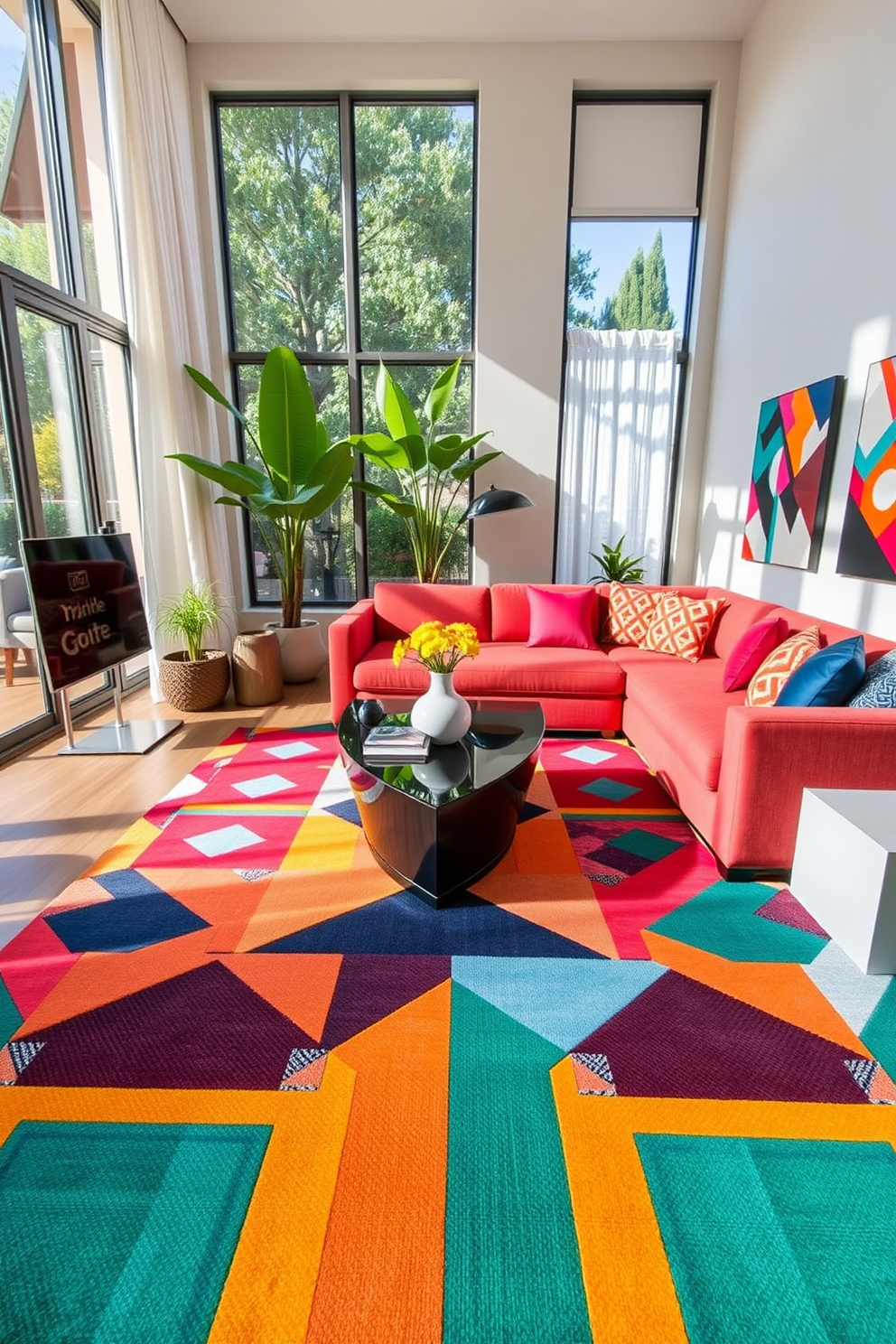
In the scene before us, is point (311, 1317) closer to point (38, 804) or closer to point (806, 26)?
point (38, 804)

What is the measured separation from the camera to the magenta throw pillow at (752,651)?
2891 millimetres

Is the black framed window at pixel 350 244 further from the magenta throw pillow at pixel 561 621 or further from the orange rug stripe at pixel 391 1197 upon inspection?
the orange rug stripe at pixel 391 1197

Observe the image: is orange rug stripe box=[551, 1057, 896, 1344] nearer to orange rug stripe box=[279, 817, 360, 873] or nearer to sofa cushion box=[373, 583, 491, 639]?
orange rug stripe box=[279, 817, 360, 873]

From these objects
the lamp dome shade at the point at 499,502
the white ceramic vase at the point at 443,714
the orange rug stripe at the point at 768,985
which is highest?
the lamp dome shade at the point at 499,502

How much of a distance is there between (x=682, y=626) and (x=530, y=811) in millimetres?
1565

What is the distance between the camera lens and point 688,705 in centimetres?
276

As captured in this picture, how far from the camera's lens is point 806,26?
3.40 meters

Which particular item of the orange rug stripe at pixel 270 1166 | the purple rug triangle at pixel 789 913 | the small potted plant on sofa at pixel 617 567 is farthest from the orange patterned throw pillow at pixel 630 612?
the orange rug stripe at pixel 270 1166

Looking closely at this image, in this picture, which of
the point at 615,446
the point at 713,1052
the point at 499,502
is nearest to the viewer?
the point at 713,1052

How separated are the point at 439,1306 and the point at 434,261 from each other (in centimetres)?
549

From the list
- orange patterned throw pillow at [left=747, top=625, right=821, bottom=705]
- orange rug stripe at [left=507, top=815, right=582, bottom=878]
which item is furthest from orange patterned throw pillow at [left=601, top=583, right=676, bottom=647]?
orange rug stripe at [left=507, top=815, right=582, bottom=878]

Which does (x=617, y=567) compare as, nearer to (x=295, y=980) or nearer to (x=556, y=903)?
(x=556, y=903)

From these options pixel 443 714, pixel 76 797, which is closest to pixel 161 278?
pixel 76 797

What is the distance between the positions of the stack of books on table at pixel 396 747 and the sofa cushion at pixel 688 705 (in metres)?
0.98
